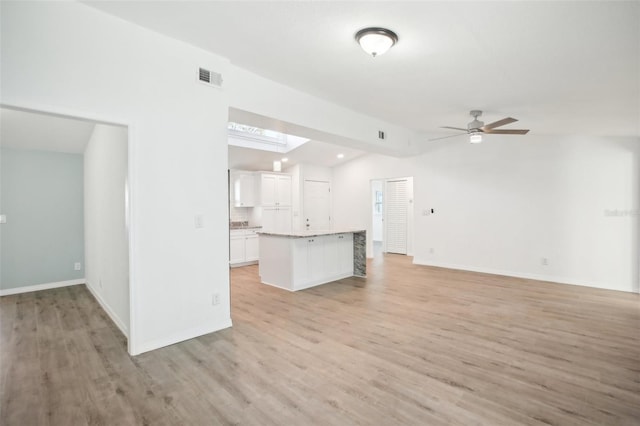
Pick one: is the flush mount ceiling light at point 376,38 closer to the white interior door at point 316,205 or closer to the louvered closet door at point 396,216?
the white interior door at point 316,205

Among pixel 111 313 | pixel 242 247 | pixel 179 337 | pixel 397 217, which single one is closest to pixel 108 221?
pixel 111 313

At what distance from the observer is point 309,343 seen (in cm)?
303

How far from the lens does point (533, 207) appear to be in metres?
5.71

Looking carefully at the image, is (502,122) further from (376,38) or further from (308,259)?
(308,259)

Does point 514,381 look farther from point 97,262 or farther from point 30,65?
point 97,262

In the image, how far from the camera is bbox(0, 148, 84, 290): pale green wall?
15.9 feet

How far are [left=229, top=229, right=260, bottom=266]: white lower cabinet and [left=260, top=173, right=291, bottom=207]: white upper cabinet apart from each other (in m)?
0.83

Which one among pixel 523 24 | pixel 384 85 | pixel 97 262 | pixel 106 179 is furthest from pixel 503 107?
pixel 97 262

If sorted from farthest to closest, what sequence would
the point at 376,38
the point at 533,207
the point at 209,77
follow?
the point at 533,207, the point at 209,77, the point at 376,38

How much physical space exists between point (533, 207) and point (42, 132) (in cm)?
794

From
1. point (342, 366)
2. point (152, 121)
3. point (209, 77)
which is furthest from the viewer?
point (209, 77)

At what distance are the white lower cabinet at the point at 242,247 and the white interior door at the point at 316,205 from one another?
65.6 inches

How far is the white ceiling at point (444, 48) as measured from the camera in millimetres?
2188

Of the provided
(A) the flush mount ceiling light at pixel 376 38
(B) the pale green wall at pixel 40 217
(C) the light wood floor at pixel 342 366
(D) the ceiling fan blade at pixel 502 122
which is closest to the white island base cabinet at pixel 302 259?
(C) the light wood floor at pixel 342 366
